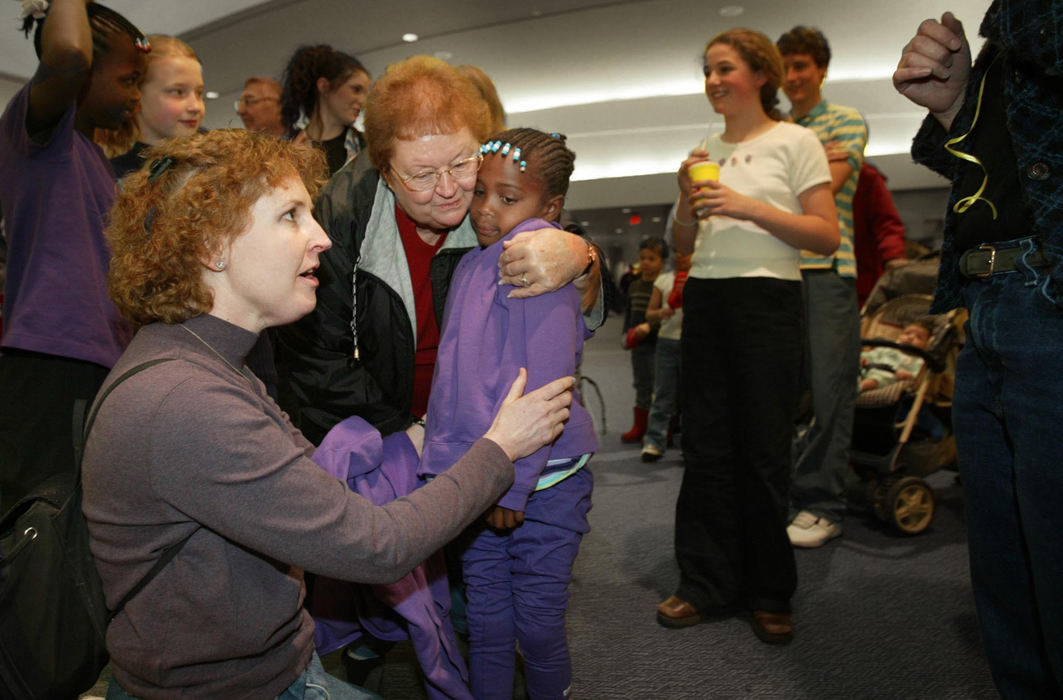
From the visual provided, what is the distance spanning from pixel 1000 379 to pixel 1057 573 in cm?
31

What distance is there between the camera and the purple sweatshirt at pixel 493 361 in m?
1.41

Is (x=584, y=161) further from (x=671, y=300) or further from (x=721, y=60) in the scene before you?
(x=721, y=60)

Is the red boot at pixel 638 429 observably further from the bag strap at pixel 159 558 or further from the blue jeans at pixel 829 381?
the bag strap at pixel 159 558

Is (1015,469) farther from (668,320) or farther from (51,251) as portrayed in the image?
(668,320)

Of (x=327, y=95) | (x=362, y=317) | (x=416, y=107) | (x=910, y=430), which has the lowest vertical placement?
(x=910, y=430)

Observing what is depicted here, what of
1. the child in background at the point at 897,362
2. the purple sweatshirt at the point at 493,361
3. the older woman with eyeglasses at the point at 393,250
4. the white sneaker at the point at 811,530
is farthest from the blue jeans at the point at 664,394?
the purple sweatshirt at the point at 493,361

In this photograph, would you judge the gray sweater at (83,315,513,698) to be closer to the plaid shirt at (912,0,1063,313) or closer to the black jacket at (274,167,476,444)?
the black jacket at (274,167,476,444)

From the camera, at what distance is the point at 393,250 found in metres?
1.62

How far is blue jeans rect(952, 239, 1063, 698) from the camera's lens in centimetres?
104

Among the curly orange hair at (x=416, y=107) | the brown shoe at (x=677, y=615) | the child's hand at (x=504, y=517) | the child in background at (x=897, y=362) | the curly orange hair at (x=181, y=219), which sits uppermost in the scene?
the curly orange hair at (x=416, y=107)

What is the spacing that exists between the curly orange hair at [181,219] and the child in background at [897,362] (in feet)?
10.6

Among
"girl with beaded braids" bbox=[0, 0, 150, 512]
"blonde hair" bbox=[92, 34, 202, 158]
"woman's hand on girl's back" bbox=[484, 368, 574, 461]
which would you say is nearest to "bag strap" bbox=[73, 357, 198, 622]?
"woman's hand on girl's back" bbox=[484, 368, 574, 461]

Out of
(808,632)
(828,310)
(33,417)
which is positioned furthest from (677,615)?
(33,417)

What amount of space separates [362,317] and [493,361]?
376mm
